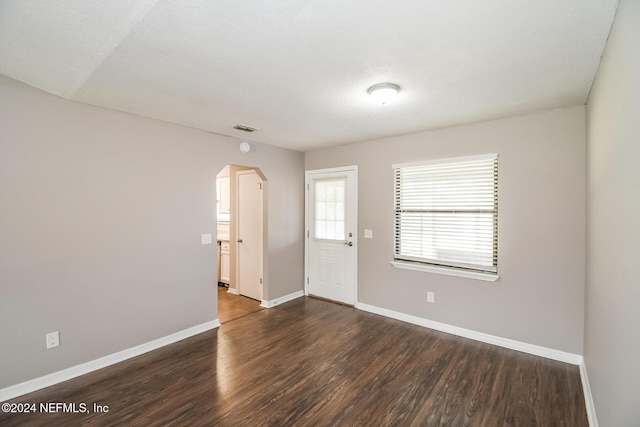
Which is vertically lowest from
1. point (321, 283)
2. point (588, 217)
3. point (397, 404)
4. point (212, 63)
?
point (397, 404)

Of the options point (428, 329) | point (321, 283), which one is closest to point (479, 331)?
point (428, 329)

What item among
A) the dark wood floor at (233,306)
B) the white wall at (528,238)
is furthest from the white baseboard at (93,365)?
the white wall at (528,238)

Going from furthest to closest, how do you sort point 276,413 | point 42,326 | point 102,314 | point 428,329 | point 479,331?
point 428,329 < point 479,331 < point 102,314 < point 42,326 < point 276,413

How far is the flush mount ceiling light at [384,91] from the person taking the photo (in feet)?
7.57

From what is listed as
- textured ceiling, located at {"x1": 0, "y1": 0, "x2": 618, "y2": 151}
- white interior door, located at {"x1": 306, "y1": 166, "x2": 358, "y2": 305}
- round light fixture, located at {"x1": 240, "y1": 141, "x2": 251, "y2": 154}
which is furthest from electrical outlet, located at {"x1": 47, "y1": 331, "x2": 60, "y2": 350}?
white interior door, located at {"x1": 306, "y1": 166, "x2": 358, "y2": 305}

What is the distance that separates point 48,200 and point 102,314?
1.16m

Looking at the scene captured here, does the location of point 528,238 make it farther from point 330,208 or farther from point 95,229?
point 95,229

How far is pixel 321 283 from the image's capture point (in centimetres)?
487

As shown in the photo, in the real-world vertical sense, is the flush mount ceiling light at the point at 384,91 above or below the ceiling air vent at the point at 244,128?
below

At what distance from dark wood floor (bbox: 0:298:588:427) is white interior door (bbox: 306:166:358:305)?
3.90 ft

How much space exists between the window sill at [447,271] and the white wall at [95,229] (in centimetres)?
255

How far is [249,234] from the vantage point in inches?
191

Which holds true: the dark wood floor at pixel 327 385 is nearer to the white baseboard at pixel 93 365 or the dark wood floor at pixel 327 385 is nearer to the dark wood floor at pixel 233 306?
the white baseboard at pixel 93 365

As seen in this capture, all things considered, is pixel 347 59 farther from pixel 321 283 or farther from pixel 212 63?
pixel 321 283
